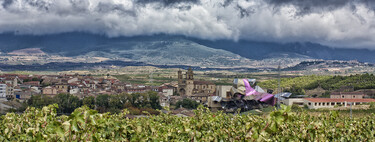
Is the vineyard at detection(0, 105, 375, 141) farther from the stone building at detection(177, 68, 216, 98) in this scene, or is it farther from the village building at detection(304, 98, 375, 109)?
the stone building at detection(177, 68, 216, 98)

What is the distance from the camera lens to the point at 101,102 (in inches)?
2953

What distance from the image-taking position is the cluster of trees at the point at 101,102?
234 feet

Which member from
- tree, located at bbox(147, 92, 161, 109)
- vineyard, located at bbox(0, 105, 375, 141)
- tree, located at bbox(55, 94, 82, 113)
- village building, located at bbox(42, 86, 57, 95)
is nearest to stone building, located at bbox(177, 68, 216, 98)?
tree, located at bbox(147, 92, 161, 109)

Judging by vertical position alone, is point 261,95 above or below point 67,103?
above

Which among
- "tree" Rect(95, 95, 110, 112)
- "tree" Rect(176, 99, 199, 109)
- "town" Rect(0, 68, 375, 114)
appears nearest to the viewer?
"town" Rect(0, 68, 375, 114)

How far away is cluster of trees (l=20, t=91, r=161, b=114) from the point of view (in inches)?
2813

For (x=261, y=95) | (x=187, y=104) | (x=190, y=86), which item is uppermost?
(x=261, y=95)

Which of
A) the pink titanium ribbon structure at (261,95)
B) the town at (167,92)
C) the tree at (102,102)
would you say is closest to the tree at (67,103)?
the tree at (102,102)

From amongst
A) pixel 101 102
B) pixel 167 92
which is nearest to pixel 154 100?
pixel 101 102

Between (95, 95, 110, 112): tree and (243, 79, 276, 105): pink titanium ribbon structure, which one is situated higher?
(243, 79, 276, 105): pink titanium ribbon structure

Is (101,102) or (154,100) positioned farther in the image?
(154,100)

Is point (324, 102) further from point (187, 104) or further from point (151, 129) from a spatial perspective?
point (151, 129)

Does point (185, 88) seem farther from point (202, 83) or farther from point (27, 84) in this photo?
point (27, 84)

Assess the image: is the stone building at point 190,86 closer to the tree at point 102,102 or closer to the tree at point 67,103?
the tree at point 102,102
